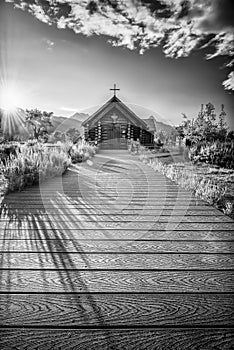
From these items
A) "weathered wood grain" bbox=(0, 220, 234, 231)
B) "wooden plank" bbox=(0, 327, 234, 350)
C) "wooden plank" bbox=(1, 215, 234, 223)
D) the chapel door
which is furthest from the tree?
"wooden plank" bbox=(0, 327, 234, 350)

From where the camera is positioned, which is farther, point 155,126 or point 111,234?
point 155,126

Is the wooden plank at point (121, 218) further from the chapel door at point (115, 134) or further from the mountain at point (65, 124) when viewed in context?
the mountain at point (65, 124)

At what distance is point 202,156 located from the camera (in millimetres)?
11328

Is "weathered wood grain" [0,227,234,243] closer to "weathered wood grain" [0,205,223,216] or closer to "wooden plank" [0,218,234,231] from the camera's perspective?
"wooden plank" [0,218,234,231]

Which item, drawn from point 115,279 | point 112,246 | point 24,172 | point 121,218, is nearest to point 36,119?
point 24,172

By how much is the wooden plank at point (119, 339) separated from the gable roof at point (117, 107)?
1653cm

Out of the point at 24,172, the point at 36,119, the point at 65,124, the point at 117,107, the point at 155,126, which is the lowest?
the point at 24,172

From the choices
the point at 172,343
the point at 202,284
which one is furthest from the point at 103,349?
the point at 202,284

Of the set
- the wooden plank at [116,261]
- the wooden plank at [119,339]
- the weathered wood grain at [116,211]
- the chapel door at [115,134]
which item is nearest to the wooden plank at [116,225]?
the weathered wood grain at [116,211]

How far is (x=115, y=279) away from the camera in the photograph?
1.32 m

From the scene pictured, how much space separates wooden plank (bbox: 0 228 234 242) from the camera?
1.88 m

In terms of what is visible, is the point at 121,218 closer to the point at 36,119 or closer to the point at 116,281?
the point at 116,281

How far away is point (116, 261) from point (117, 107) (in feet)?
57.2

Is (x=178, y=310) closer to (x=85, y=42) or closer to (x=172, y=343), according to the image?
(x=172, y=343)
